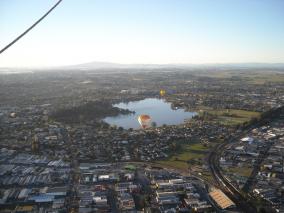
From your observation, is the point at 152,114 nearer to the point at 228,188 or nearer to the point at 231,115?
the point at 231,115

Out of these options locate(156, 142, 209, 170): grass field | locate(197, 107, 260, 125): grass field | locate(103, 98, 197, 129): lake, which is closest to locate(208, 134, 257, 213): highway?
locate(156, 142, 209, 170): grass field

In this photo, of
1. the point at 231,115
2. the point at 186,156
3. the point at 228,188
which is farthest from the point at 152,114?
the point at 228,188

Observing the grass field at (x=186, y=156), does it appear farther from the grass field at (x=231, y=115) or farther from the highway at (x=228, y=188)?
the grass field at (x=231, y=115)

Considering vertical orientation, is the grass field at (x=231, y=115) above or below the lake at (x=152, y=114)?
above

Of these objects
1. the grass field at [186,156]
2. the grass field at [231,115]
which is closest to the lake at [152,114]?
the grass field at [231,115]

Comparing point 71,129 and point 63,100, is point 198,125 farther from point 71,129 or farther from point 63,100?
point 63,100

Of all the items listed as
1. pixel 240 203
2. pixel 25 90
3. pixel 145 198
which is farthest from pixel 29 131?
pixel 25 90
